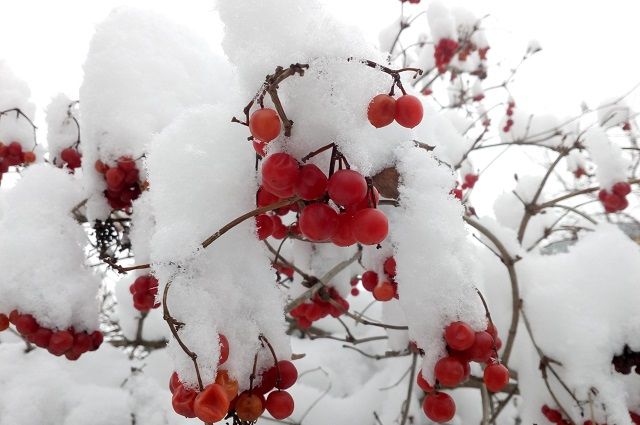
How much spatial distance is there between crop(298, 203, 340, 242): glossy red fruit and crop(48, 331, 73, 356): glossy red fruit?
1089 millimetres

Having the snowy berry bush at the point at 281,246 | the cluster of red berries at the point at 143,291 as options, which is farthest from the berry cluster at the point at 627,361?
the cluster of red berries at the point at 143,291

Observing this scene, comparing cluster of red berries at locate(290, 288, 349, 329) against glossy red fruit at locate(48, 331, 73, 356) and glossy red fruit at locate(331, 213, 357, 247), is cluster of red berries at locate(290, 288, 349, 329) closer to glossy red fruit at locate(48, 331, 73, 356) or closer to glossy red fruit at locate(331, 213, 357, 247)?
glossy red fruit at locate(48, 331, 73, 356)

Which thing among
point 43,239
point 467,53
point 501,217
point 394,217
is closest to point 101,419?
point 43,239

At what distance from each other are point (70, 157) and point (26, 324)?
3.09 ft

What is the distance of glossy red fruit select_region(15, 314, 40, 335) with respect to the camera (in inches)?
54.7

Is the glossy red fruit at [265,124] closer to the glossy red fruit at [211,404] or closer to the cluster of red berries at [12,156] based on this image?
the glossy red fruit at [211,404]

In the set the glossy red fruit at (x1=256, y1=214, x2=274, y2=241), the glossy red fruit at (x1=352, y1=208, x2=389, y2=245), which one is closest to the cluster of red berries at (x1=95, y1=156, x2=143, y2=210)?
the glossy red fruit at (x1=256, y1=214, x2=274, y2=241)

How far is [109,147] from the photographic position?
1.59 meters

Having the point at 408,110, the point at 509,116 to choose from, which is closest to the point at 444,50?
the point at 509,116

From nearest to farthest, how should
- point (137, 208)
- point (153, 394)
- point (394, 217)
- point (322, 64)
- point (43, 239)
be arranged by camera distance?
point (322, 64), point (394, 217), point (43, 239), point (137, 208), point (153, 394)

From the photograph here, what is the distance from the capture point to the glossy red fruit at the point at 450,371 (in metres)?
0.84

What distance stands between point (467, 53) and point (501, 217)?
61.7 inches

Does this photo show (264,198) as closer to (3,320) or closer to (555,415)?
(3,320)

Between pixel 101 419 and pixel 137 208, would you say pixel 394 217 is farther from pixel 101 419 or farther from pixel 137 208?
pixel 101 419
